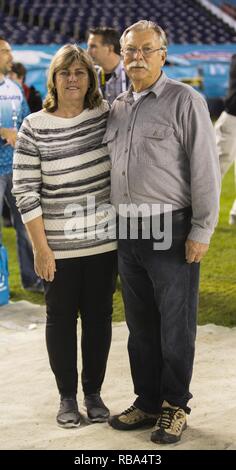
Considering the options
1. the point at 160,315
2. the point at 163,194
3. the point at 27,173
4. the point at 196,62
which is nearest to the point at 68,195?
the point at 27,173

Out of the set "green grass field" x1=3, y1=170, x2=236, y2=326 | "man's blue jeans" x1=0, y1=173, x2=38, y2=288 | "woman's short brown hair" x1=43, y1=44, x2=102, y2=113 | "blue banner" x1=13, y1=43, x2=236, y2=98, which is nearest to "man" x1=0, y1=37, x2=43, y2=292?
"man's blue jeans" x1=0, y1=173, x2=38, y2=288

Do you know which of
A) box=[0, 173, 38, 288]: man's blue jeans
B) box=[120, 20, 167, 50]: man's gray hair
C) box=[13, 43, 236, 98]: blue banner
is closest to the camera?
box=[120, 20, 167, 50]: man's gray hair

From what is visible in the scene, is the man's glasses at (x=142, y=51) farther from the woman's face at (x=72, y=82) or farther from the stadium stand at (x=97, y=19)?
the stadium stand at (x=97, y=19)

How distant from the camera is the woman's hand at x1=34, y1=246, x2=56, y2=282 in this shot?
150 inches

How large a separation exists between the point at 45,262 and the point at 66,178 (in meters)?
0.39

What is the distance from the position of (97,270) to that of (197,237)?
1.80 feet

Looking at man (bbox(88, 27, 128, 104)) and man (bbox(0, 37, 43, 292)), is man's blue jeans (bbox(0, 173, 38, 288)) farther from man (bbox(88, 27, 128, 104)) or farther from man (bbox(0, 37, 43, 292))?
man (bbox(88, 27, 128, 104))

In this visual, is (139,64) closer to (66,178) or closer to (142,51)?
(142,51)

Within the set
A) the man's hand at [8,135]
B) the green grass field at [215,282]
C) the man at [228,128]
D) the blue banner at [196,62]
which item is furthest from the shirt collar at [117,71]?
the blue banner at [196,62]

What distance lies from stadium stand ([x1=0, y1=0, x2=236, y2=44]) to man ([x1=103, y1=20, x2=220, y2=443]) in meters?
18.9

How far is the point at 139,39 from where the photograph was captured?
354 centimetres

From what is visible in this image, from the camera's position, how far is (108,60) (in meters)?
6.76
